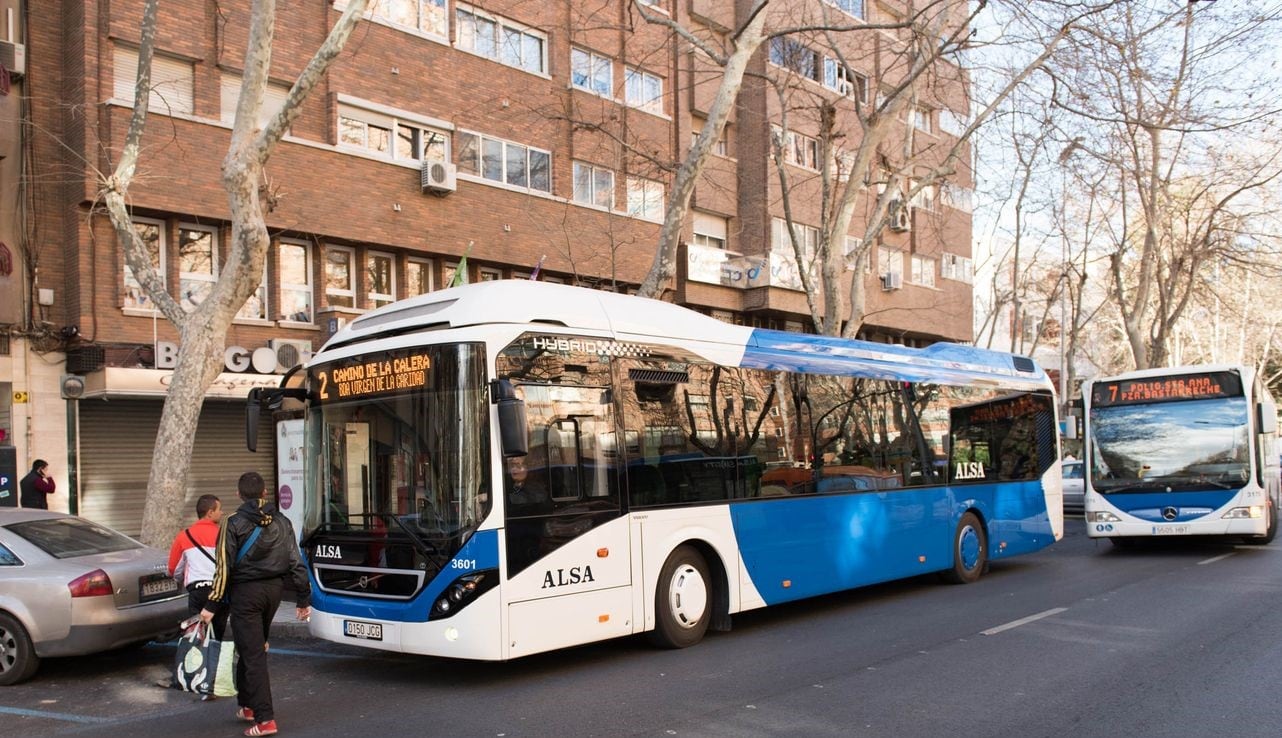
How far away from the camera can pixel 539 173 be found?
23125 millimetres

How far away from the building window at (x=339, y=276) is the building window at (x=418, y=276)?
3.91 feet

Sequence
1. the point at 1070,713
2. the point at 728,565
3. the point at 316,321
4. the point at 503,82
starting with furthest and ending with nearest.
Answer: the point at 503,82
the point at 316,321
the point at 728,565
the point at 1070,713

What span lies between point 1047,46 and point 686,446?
30.4 feet

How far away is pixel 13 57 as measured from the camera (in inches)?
642

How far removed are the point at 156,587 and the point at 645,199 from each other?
728 inches

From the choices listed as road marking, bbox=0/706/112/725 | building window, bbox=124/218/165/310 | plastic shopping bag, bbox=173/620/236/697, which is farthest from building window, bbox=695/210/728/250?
road marking, bbox=0/706/112/725

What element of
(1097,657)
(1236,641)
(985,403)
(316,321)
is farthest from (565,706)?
(316,321)

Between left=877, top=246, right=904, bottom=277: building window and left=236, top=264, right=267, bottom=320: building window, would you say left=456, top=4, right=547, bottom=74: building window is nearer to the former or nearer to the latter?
left=236, top=264, right=267, bottom=320: building window

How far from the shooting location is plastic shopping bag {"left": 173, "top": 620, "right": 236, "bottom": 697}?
281 inches

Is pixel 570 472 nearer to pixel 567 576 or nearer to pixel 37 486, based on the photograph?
pixel 567 576

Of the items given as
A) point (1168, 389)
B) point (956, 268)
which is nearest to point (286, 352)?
point (1168, 389)

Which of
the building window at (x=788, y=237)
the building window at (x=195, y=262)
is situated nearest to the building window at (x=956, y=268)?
the building window at (x=788, y=237)

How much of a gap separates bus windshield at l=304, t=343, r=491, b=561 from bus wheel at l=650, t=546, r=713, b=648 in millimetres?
2182

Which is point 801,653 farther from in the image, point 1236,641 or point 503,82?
point 503,82
